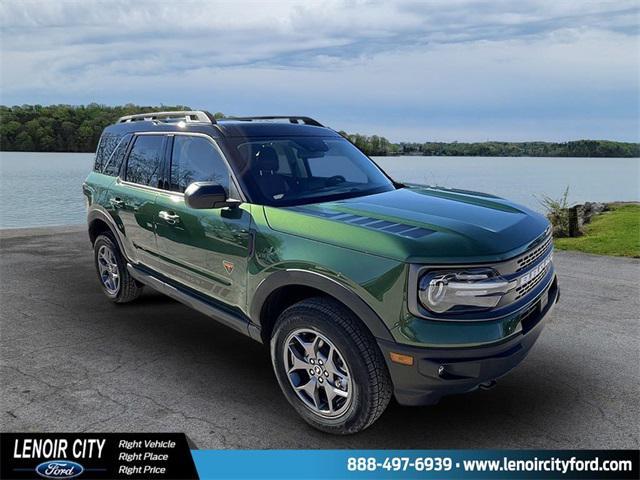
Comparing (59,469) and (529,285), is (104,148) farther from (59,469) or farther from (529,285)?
(529,285)

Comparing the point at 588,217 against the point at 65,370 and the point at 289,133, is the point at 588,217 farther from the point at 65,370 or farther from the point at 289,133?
the point at 65,370

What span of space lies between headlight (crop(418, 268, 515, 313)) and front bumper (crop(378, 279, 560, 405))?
0.49 ft

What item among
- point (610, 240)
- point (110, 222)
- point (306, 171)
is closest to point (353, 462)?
point (306, 171)

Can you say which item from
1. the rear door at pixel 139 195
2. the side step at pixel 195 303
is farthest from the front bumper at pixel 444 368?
the rear door at pixel 139 195

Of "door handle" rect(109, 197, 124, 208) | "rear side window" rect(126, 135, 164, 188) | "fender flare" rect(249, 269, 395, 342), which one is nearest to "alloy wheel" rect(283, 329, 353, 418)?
"fender flare" rect(249, 269, 395, 342)

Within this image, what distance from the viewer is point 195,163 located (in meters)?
4.29

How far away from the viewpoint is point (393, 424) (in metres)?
3.35

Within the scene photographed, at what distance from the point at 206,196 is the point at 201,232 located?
0.53m

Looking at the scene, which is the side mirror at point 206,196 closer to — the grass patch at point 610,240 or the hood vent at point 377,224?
the hood vent at point 377,224

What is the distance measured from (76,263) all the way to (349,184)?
19.1 feet

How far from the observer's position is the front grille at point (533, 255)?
10.1 feet

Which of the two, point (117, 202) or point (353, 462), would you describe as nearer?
point (353, 462)

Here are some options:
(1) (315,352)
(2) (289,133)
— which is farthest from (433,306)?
(2) (289,133)

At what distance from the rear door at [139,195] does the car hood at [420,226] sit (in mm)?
1794
